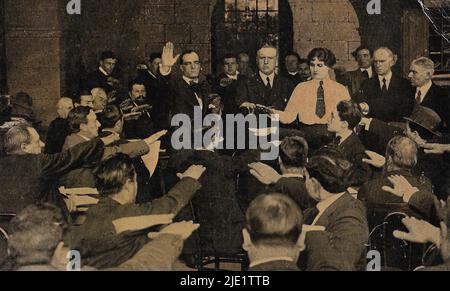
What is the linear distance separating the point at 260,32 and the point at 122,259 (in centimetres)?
264

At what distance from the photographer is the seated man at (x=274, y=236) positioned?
24.3 ft

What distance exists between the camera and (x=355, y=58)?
8000 millimetres

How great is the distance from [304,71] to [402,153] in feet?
4.18

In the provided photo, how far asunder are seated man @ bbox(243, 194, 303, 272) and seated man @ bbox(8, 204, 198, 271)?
62 centimetres

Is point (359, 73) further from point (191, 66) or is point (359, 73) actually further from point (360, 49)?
point (191, 66)

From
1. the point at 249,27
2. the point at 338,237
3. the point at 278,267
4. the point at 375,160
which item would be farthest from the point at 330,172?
the point at 249,27

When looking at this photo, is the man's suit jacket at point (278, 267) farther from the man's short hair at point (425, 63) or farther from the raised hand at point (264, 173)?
the man's short hair at point (425, 63)

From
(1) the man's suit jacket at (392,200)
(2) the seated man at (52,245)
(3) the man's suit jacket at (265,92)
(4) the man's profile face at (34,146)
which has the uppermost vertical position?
(3) the man's suit jacket at (265,92)

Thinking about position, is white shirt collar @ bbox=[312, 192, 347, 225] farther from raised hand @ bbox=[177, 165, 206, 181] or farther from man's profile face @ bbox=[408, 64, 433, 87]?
man's profile face @ bbox=[408, 64, 433, 87]

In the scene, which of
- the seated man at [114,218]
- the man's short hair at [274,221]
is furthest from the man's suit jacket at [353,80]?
the seated man at [114,218]

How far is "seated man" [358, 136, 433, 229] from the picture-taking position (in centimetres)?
781

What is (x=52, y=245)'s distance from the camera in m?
7.58

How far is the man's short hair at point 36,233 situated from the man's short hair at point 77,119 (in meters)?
0.80
